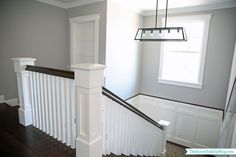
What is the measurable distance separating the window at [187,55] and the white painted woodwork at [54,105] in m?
3.58

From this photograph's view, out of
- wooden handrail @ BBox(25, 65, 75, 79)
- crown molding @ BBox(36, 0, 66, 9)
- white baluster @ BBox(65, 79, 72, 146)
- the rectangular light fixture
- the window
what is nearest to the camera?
wooden handrail @ BBox(25, 65, 75, 79)

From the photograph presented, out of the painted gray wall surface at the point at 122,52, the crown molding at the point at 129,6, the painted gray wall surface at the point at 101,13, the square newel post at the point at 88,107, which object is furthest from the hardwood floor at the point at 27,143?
the crown molding at the point at 129,6

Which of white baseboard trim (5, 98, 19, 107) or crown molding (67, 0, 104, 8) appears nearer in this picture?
white baseboard trim (5, 98, 19, 107)

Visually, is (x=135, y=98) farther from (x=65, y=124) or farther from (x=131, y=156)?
(x=65, y=124)

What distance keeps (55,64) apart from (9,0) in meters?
1.58

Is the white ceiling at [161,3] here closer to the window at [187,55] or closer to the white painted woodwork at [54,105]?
the window at [187,55]

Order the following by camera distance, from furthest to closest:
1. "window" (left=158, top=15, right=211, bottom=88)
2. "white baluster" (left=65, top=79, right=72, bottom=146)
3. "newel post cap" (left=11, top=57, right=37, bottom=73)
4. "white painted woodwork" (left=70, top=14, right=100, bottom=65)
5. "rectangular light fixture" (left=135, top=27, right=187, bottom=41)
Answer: "window" (left=158, top=15, right=211, bottom=88) → "white painted woodwork" (left=70, top=14, right=100, bottom=65) → "rectangular light fixture" (left=135, top=27, right=187, bottom=41) → "newel post cap" (left=11, top=57, right=37, bottom=73) → "white baluster" (left=65, top=79, right=72, bottom=146)

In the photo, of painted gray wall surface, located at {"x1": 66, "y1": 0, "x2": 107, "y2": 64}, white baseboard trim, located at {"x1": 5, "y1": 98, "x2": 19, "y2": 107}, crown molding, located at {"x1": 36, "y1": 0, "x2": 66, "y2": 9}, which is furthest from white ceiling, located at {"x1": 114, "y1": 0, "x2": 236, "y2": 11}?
white baseboard trim, located at {"x1": 5, "y1": 98, "x2": 19, "y2": 107}

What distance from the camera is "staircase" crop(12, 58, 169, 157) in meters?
1.43

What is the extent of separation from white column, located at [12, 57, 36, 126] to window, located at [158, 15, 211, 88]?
3634 millimetres

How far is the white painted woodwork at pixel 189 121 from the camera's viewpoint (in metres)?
4.18

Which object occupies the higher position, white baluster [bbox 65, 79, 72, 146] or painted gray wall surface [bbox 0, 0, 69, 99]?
painted gray wall surface [bbox 0, 0, 69, 99]

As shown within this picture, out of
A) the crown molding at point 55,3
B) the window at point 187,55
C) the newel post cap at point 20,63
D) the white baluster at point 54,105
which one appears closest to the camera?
the white baluster at point 54,105

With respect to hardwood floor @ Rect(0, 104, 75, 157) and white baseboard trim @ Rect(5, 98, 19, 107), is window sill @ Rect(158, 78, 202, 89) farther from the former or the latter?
white baseboard trim @ Rect(5, 98, 19, 107)
